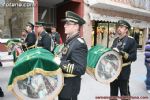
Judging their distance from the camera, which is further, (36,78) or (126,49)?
(126,49)

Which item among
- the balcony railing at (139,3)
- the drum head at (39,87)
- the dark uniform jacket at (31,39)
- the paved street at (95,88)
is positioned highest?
the balcony railing at (139,3)

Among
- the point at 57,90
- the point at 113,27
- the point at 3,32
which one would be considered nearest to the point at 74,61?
the point at 57,90

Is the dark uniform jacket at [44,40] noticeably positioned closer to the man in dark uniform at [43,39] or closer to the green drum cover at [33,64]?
the man in dark uniform at [43,39]

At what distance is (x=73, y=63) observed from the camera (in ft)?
13.3

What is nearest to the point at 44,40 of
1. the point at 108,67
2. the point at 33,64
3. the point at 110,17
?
the point at 108,67

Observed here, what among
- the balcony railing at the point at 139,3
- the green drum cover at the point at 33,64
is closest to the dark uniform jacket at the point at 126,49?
the green drum cover at the point at 33,64

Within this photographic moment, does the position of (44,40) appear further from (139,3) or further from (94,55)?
(139,3)

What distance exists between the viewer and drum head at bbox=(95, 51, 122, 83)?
5.36m

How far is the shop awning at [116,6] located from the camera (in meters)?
22.3

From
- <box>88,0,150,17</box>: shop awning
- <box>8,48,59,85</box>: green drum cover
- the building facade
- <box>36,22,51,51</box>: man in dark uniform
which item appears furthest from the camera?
the building facade

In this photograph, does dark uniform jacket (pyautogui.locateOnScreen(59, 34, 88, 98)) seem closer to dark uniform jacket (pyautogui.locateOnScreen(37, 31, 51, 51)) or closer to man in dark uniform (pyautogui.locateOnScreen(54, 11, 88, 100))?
man in dark uniform (pyautogui.locateOnScreen(54, 11, 88, 100))

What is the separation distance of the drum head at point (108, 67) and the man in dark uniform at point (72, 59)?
1.09 meters

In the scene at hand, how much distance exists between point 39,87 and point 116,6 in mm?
21042

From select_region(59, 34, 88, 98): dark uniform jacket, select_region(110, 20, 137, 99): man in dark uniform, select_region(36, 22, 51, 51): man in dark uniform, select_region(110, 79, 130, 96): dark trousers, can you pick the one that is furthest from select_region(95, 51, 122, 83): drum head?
select_region(36, 22, 51, 51): man in dark uniform
